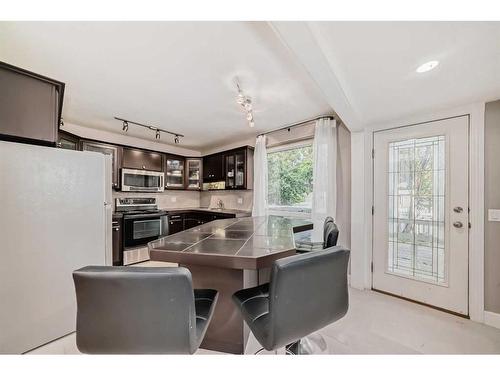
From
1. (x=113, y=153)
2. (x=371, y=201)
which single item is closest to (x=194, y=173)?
(x=113, y=153)

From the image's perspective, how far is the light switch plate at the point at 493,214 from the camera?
194 centimetres

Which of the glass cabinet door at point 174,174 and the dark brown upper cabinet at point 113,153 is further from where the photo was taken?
the glass cabinet door at point 174,174

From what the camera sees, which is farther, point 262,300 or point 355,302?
point 355,302

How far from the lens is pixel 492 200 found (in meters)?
1.97

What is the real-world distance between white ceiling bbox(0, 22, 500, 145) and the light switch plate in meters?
1.05

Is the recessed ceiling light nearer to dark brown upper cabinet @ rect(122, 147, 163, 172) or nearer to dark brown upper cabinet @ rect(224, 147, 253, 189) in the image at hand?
dark brown upper cabinet @ rect(224, 147, 253, 189)

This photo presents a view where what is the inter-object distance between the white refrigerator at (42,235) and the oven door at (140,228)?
4.98 ft

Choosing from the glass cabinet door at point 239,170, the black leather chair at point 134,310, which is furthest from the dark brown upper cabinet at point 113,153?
the black leather chair at point 134,310

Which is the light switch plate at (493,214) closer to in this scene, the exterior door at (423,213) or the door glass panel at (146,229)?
the exterior door at (423,213)

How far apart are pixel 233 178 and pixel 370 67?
2.94 metres

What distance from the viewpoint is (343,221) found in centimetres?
290

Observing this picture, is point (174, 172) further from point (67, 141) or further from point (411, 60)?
point (411, 60)
